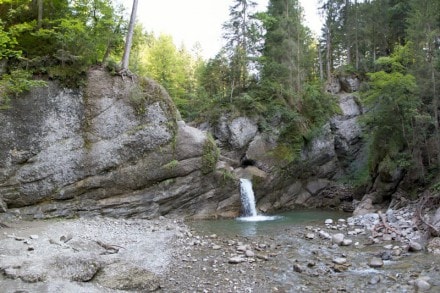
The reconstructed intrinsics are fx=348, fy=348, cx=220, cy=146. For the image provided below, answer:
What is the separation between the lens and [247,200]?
2183 cm

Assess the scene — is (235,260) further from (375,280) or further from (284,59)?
(284,59)

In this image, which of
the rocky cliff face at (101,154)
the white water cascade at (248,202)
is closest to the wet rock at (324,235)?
the white water cascade at (248,202)

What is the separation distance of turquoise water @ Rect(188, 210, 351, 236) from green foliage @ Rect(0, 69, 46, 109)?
31.0 feet

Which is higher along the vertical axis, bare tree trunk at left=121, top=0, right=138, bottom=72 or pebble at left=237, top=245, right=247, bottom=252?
bare tree trunk at left=121, top=0, right=138, bottom=72

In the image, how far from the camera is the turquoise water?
51.7 ft

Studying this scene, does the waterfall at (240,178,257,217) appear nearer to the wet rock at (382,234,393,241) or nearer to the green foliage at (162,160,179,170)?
the green foliage at (162,160,179,170)

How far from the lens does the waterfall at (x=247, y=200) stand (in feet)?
70.9

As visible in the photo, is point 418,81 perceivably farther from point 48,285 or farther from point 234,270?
point 48,285

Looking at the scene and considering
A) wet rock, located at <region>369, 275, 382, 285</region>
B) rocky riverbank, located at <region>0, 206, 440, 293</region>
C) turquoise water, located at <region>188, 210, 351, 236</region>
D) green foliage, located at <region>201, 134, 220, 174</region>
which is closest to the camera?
rocky riverbank, located at <region>0, 206, 440, 293</region>

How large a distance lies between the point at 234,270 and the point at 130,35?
14.3m

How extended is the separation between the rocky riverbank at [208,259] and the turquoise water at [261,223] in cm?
57

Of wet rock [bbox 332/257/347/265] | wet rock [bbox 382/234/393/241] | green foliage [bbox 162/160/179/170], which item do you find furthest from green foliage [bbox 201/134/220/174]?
wet rock [bbox 332/257/347/265]

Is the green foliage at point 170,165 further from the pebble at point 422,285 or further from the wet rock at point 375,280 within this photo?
the pebble at point 422,285

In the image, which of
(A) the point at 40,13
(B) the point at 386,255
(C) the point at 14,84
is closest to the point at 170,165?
(C) the point at 14,84
